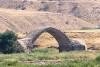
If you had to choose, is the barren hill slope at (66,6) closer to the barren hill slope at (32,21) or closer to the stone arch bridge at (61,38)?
the barren hill slope at (32,21)

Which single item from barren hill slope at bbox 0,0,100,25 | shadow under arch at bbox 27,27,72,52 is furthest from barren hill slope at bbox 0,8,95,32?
shadow under arch at bbox 27,27,72,52

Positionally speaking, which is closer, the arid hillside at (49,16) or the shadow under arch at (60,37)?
the shadow under arch at (60,37)

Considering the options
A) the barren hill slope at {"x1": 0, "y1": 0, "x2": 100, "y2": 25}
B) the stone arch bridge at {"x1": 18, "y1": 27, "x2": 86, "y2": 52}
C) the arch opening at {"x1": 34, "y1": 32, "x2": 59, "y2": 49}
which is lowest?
the barren hill slope at {"x1": 0, "y1": 0, "x2": 100, "y2": 25}

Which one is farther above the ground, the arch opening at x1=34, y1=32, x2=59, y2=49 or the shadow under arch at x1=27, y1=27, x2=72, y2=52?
the shadow under arch at x1=27, y1=27, x2=72, y2=52

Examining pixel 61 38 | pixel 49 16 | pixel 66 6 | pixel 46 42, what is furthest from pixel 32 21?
pixel 61 38

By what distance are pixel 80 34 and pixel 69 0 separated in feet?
166

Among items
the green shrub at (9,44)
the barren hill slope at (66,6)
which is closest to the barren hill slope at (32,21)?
the barren hill slope at (66,6)

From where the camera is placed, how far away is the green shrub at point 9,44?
6838 centimetres

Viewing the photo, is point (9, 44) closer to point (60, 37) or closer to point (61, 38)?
point (60, 37)

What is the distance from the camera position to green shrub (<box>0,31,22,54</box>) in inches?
2692

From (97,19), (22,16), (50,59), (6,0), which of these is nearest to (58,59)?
(50,59)

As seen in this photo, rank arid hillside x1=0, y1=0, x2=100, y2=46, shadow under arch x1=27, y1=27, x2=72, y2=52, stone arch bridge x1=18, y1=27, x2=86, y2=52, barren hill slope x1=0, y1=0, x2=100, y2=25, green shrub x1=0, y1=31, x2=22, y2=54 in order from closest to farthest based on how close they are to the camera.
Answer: green shrub x1=0, y1=31, x2=22, y2=54 < stone arch bridge x1=18, y1=27, x2=86, y2=52 < shadow under arch x1=27, y1=27, x2=72, y2=52 < arid hillside x1=0, y1=0, x2=100, y2=46 < barren hill slope x1=0, y1=0, x2=100, y2=25

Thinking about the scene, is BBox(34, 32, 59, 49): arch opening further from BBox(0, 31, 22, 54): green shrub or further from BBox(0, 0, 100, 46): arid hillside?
BBox(0, 31, 22, 54): green shrub

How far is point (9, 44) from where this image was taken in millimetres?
68500
